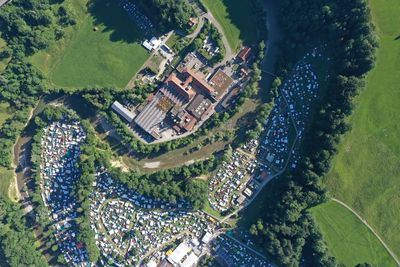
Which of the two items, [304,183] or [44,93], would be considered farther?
[44,93]

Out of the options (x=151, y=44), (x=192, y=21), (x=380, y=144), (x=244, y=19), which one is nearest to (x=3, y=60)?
(x=151, y=44)

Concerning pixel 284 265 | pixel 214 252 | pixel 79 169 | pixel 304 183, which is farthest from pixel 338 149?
pixel 79 169

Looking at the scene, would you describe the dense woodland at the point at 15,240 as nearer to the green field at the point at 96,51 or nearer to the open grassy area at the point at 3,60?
the open grassy area at the point at 3,60

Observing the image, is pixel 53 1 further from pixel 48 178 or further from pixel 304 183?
pixel 304 183

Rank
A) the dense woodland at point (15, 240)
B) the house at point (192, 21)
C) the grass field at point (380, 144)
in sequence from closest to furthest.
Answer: the grass field at point (380, 144) → the dense woodland at point (15, 240) → the house at point (192, 21)

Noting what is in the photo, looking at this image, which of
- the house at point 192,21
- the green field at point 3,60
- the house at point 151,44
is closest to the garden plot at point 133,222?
the house at point 151,44

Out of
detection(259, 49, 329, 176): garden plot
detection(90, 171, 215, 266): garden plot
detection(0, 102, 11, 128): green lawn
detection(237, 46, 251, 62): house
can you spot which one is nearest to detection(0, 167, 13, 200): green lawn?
detection(0, 102, 11, 128): green lawn
